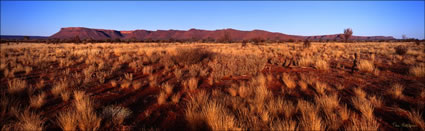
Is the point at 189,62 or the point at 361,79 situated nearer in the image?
the point at 361,79

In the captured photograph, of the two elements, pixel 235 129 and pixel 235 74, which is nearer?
pixel 235 129

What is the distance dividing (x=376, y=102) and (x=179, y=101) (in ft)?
12.2

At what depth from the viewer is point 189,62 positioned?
28.0 feet

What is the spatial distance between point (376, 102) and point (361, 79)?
256cm

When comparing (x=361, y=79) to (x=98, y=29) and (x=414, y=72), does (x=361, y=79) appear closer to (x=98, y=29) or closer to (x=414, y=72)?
(x=414, y=72)

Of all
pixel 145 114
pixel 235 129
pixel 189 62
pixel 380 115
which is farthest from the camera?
pixel 189 62

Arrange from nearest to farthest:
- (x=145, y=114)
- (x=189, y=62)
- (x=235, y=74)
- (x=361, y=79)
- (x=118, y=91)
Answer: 1. (x=145, y=114)
2. (x=118, y=91)
3. (x=361, y=79)
4. (x=235, y=74)
5. (x=189, y=62)


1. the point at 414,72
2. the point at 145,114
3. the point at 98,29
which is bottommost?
the point at 145,114

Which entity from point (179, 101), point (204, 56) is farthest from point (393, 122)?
point (204, 56)

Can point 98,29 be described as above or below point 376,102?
above

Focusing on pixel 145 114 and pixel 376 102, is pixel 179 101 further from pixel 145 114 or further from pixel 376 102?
pixel 376 102

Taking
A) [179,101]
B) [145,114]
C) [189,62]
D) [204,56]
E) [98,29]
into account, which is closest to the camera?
[145,114]

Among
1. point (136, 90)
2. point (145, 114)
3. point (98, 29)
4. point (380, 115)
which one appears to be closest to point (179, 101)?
point (145, 114)

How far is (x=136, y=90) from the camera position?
14.8 feet
